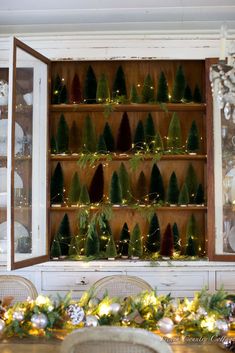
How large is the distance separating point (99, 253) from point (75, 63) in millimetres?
1625

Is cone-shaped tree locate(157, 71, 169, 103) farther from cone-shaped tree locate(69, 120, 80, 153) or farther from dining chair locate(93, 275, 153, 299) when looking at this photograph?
dining chair locate(93, 275, 153, 299)

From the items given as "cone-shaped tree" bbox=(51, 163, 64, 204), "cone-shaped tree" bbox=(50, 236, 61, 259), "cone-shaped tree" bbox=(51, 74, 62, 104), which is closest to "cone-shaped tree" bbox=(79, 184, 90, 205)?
"cone-shaped tree" bbox=(51, 163, 64, 204)

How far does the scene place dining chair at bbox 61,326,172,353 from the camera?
168 cm

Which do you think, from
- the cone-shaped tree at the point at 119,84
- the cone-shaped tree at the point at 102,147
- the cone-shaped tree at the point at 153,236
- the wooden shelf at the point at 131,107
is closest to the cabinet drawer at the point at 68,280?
the cone-shaped tree at the point at 153,236

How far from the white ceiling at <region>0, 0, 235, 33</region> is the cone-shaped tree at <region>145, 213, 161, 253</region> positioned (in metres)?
1.52

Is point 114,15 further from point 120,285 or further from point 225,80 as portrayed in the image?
point 120,285

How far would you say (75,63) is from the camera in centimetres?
431

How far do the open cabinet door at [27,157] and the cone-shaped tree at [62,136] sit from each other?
6.4 inches

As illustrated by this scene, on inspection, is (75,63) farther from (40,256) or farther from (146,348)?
(146,348)

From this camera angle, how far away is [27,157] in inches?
147

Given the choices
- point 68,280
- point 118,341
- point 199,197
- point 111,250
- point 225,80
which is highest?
point 225,80

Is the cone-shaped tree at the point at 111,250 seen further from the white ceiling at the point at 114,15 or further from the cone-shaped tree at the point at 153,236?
the white ceiling at the point at 114,15

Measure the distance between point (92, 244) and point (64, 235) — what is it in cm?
27

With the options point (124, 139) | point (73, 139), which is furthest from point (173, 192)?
point (73, 139)
